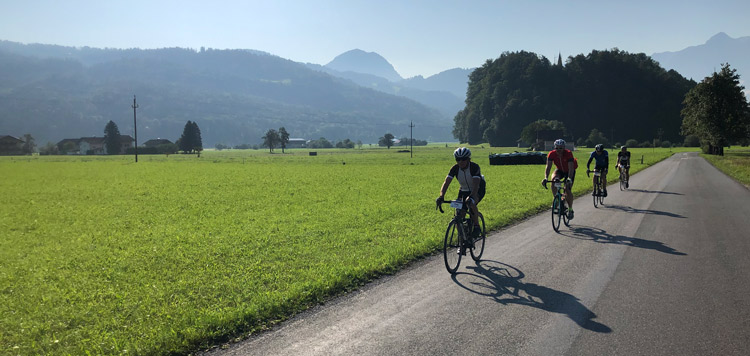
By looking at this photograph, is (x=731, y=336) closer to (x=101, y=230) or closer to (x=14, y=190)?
(x=101, y=230)

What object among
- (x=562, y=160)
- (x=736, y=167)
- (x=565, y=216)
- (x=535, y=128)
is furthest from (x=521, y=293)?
(x=535, y=128)

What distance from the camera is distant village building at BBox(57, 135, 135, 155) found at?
479 ft

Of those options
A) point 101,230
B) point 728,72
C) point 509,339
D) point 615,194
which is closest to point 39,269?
point 101,230

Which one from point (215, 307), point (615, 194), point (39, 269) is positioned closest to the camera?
point (215, 307)

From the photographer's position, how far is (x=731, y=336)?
562 cm

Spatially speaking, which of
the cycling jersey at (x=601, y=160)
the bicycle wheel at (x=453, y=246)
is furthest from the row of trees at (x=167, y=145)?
the bicycle wheel at (x=453, y=246)

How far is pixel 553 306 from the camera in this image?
673 centimetres

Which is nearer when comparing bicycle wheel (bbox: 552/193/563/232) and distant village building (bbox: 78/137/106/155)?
bicycle wheel (bbox: 552/193/563/232)

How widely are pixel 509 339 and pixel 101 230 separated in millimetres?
13751

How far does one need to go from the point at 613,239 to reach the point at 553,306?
5970mm

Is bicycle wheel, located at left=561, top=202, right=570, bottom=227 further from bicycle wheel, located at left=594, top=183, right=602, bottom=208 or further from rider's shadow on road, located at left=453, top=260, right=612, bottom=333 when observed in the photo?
bicycle wheel, located at left=594, top=183, right=602, bottom=208

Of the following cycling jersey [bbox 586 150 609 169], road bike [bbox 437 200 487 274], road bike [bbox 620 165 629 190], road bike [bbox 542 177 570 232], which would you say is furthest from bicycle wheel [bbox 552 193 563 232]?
road bike [bbox 620 165 629 190]

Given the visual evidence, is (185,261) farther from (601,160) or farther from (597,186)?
(601,160)

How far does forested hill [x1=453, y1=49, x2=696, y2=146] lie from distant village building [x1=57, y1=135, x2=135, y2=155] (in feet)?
389
